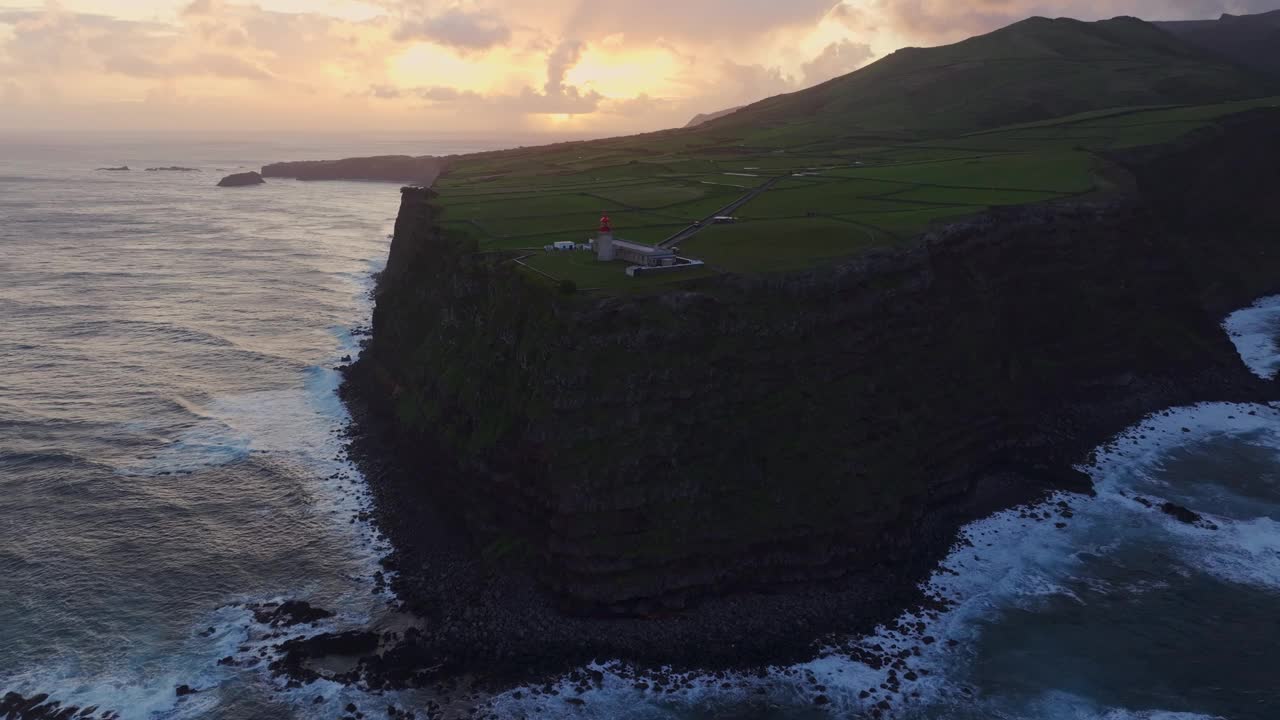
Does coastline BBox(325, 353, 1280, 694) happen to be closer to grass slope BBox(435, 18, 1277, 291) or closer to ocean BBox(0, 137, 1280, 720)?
ocean BBox(0, 137, 1280, 720)

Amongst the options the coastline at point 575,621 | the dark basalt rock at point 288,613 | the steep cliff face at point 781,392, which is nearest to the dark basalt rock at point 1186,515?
the steep cliff face at point 781,392

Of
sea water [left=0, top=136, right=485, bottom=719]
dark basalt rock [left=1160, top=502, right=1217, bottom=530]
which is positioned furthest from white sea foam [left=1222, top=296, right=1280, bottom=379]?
sea water [left=0, top=136, right=485, bottom=719]

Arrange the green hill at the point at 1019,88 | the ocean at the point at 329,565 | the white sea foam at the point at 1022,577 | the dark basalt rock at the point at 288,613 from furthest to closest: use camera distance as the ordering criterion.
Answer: the green hill at the point at 1019,88
the dark basalt rock at the point at 288,613
the ocean at the point at 329,565
the white sea foam at the point at 1022,577

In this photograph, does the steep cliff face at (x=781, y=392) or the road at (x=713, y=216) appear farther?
the road at (x=713, y=216)

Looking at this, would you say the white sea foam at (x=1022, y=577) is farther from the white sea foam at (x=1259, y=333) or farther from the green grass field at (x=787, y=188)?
the green grass field at (x=787, y=188)

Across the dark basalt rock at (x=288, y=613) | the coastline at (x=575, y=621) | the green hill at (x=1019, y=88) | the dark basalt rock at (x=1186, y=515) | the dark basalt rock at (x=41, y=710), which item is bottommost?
the dark basalt rock at (x=41, y=710)

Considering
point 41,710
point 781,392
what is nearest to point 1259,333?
point 781,392

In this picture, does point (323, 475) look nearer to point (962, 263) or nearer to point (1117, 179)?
point (962, 263)

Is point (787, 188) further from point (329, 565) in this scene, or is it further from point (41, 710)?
point (41, 710)

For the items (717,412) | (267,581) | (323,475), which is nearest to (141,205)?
(323,475)
